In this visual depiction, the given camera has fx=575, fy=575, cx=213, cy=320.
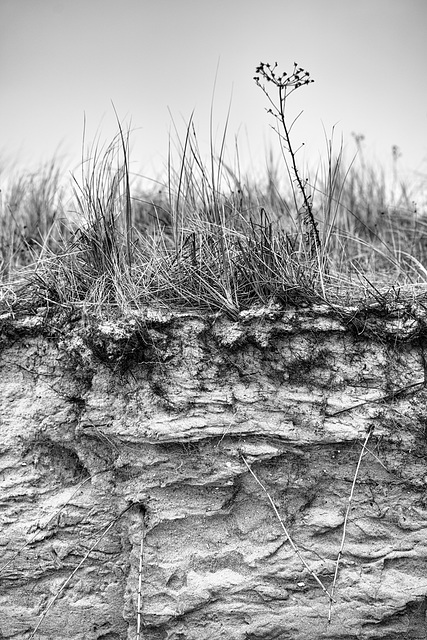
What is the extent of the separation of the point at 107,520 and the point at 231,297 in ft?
3.38

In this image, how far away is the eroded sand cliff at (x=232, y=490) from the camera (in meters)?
2.21

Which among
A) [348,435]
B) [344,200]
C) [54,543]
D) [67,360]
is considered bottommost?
[54,543]

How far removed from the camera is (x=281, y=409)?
2.28 metres

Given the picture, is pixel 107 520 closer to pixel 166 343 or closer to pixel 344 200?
pixel 166 343

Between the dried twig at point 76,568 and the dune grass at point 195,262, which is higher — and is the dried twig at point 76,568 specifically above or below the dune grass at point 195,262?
below

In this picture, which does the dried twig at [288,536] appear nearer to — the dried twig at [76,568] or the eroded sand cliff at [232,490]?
the eroded sand cliff at [232,490]

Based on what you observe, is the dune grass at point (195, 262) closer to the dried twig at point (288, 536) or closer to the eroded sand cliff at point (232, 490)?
the eroded sand cliff at point (232, 490)

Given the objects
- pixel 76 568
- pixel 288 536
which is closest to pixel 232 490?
pixel 288 536

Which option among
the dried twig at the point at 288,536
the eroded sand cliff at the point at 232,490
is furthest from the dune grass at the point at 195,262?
the dried twig at the point at 288,536

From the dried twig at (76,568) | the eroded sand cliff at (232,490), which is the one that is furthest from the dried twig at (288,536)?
the dried twig at (76,568)

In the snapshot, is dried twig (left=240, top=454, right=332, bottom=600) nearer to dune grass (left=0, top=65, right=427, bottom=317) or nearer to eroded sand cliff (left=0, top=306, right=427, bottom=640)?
eroded sand cliff (left=0, top=306, right=427, bottom=640)

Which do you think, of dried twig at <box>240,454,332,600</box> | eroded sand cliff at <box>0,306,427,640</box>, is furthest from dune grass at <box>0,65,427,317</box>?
dried twig at <box>240,454,332,600</box>

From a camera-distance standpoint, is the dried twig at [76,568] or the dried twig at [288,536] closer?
the dried twig at [288,536]

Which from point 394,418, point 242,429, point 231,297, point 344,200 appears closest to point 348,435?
point 394,418
